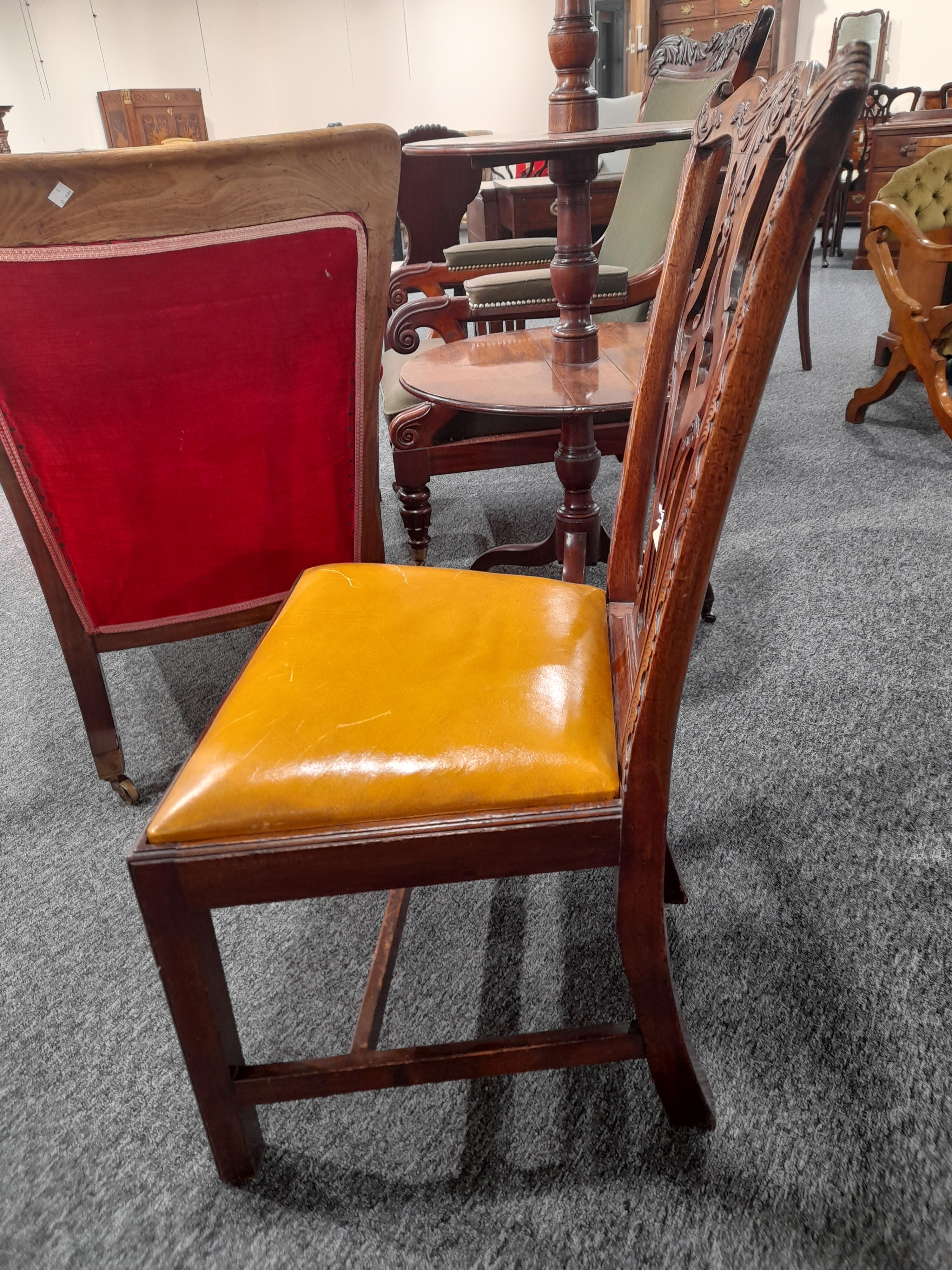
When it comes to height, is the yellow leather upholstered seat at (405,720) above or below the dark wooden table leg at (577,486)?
above

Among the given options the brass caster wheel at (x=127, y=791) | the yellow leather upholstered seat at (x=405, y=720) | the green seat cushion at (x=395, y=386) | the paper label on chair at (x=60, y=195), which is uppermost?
the paper label on chair at (x=60, y=195)

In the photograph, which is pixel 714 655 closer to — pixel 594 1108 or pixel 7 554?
pixel 594 1108

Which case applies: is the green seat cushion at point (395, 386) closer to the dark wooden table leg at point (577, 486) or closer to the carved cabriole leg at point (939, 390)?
the dark wooden table leg at point (577, 486)

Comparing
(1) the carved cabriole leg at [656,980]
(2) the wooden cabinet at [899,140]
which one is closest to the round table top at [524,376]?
(1) the carved cabriole leg at [656,980]

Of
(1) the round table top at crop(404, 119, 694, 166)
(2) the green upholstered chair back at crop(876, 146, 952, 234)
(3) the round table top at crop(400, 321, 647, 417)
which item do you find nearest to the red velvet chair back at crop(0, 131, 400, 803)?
(3) the round table top at crop(400, 321, 647, 417)

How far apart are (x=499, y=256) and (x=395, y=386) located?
568 mm

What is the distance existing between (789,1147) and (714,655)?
3.29 ft

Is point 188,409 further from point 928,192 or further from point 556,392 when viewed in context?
point 928,192

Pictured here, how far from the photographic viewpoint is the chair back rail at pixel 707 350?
0.49m

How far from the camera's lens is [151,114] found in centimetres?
912

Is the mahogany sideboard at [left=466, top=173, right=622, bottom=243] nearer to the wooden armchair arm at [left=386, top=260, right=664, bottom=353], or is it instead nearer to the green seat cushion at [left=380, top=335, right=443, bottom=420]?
the green seat cushion at [left=380, top=335, right=443, bottom=420]

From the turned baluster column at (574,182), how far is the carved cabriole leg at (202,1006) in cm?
132

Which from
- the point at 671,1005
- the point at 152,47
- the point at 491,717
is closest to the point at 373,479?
the point at 491,717

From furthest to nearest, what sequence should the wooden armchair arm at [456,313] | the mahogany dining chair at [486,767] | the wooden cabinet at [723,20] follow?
the wooden cabinet at [723,20] < the wooden armchair arm at [456,313] < the mahogany dining chair at [486,767]
